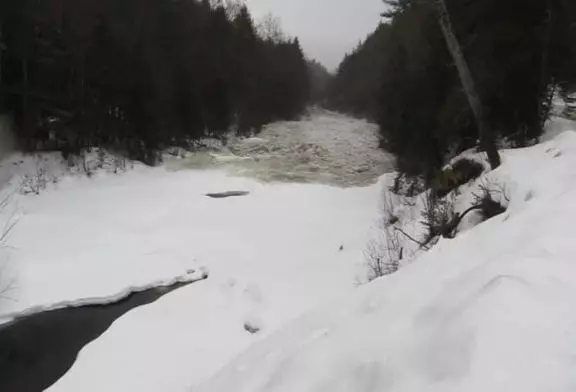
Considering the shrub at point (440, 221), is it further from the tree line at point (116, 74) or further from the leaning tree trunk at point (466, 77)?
the tree line at point (116, 74)

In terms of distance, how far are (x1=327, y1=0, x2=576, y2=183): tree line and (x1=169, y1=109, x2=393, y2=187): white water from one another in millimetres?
5525

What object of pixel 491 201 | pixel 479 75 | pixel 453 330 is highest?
pixel 479 75

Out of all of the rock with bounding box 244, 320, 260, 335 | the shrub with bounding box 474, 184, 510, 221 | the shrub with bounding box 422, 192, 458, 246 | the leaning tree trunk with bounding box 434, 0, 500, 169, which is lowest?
the rock with bounding box 244, 320, 260, 335

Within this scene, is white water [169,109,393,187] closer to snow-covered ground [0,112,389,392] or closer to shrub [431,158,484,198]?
snow-covered ground [0,112,389,392]

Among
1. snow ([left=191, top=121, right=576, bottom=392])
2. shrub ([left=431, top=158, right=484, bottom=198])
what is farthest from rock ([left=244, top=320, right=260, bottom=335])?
shrub ([left=431, top=158, right=484, bottom=198])

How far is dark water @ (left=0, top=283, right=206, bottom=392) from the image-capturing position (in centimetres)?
764

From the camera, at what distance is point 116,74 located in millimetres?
24531

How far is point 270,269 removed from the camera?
39.8ft

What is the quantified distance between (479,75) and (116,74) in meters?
16.2

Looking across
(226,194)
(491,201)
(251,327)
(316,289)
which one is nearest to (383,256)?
(316,289)

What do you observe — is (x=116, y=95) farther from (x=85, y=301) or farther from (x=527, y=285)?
(x=527, y=285)

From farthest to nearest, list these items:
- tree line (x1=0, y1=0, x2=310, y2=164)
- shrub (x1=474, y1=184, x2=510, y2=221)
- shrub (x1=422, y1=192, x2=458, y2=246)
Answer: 1. tree line (x1=0, y1=0, x2=310, y2=164)
2. shrub (x1=422, y1=192, x2=458, y2=246)
3. shrub (x1=474, y1=184, x2=510, y2=221)

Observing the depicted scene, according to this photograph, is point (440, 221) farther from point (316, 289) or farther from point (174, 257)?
point (174, 257)

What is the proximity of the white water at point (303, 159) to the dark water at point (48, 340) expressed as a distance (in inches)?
559
